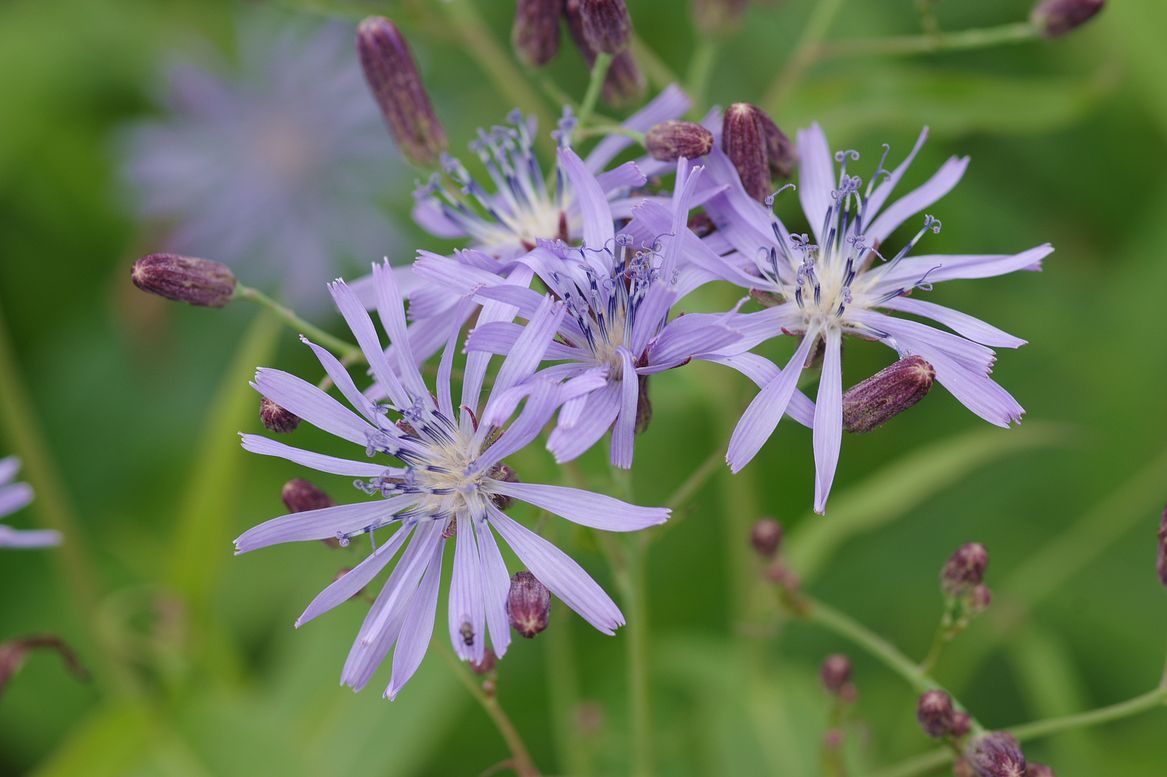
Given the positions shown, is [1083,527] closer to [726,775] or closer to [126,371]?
[726,775]

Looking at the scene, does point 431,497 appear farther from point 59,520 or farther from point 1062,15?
point 1062,15

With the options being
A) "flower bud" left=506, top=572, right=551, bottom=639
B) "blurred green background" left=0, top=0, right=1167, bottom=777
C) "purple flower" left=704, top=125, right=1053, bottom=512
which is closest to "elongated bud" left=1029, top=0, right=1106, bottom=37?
"blurred green background" left=0, top=0, right=1167, bottom=777

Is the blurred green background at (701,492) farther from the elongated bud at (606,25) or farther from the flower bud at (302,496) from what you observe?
the elongated bud at (606,25)

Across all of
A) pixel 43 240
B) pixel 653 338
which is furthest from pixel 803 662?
pixel 43 240

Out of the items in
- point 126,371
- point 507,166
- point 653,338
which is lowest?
point 126,371

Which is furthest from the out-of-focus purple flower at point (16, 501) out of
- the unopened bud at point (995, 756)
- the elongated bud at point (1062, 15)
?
the elongated bud at point (1062, 15)

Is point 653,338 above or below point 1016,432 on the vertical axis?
above

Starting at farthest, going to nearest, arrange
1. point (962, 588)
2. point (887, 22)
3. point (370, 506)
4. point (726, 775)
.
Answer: point (887, 22), point (726, 775), point (962, 588), point (370, 506)
